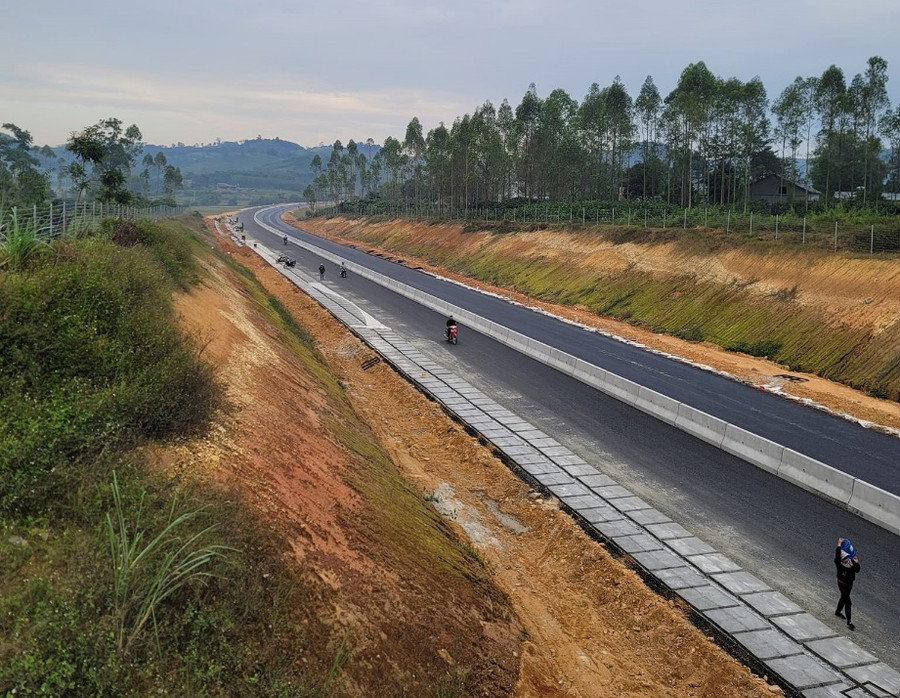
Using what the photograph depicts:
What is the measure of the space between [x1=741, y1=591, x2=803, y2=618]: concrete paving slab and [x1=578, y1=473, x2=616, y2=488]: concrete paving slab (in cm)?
550

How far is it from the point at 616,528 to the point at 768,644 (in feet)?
15.1

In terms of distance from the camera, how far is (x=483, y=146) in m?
97.4

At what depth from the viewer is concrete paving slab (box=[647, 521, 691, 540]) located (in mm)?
15438

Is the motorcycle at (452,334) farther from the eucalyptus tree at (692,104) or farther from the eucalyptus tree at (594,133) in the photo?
the eucalyptus tree at (594,133)

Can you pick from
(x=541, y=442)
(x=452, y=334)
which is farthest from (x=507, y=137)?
(x=541, y=442)

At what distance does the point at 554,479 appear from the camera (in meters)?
18.6

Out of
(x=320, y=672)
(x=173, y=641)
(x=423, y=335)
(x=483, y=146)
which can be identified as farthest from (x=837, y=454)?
(x=483, y=146)

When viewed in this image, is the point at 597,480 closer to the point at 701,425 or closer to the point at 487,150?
the point at 701,425

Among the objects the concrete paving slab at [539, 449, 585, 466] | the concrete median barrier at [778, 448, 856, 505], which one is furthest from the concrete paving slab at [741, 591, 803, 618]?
the concrete paving slab at [539, 449, 585, 466]

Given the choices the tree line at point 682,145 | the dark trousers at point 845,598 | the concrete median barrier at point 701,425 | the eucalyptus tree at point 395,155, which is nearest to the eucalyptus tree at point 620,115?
the tree line at point 682,145

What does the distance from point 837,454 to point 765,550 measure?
22.8 ft

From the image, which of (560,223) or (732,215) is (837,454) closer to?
(732,215)

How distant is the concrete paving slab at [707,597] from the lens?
12.8 m

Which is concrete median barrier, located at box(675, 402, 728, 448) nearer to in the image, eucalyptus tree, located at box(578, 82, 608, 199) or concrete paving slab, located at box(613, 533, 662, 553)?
concrete paving slab, located at box(613, 533, 662, 553)
